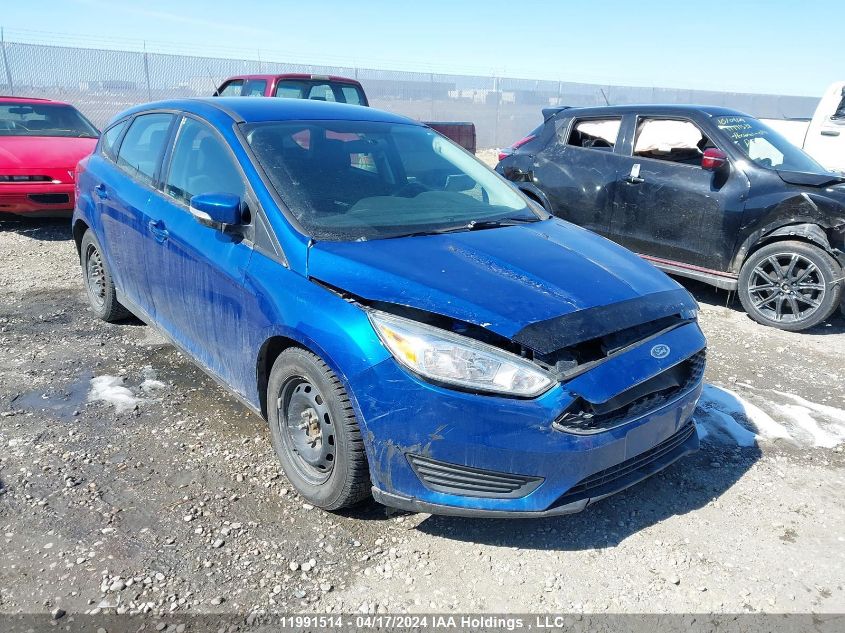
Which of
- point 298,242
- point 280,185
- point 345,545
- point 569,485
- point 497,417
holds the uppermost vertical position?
point 280,185

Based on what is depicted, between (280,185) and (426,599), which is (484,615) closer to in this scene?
(426,599)

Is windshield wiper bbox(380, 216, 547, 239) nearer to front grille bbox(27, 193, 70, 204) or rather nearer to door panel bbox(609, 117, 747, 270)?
door panel bbox(609, 117, 747, 270)

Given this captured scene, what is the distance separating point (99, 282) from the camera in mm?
5125

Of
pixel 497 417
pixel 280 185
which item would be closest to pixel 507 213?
pixel 280 185

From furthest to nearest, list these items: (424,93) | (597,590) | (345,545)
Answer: (424,93) → (345,545) → (597,590)

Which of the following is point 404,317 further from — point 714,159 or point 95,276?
point 714,159

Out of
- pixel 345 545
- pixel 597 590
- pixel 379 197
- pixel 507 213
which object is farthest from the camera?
pixel 507 213

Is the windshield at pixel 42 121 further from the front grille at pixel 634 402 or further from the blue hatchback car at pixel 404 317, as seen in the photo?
the front grille at pixel 634 402

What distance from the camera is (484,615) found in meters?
2.44

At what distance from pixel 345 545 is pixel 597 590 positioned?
3.40 ft

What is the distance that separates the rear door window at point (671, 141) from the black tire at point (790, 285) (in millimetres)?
1128

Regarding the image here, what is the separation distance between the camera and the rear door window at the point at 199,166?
3.36 meters

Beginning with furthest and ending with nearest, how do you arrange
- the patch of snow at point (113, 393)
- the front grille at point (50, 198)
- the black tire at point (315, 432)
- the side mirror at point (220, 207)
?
the front grille at point (50, 198) < the patch of snow at point (113, 393) < the side mirror at point (220, 207) < the black tire at point (315, 432)

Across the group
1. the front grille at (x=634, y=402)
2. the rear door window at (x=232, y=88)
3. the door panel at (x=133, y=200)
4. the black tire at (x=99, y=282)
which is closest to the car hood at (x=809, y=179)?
the front grille at (x=634, y=402)
